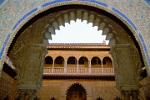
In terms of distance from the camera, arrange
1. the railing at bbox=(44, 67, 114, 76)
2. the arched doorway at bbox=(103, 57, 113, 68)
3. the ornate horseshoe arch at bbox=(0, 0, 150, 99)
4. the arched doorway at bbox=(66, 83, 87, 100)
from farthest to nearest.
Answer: the arched doorway at bbox=(103, 57, 113, 68)
the arched doorway at bbox=(66, 83, 87, 100)
the railing at bbox=(44, 67, 114, 76)
the ornate horseshoe arch at bbox=(0, 0, 150, 99)

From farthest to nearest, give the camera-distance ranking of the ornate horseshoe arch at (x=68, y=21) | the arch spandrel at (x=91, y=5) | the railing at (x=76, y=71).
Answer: the railing at (x=76, y=71)
the ornate horseshoe arch at (x=68, y=21)
the arch spandrel at (x=91, y=5)

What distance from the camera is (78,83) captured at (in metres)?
14.8

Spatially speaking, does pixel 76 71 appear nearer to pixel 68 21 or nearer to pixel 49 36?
pixel 49 36

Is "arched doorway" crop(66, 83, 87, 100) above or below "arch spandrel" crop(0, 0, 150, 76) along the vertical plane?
below

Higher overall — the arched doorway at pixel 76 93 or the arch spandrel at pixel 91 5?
the arch spandrel at pixel 91 5

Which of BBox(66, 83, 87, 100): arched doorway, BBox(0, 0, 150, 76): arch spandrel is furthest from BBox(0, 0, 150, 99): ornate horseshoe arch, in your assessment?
BBox(66, 83, 87, 100): arched doorway

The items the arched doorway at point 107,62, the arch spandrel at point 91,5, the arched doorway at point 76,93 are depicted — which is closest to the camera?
the arch spandrel at point 91,5

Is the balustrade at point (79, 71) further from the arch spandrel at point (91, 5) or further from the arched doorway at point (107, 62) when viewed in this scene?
the arch spandrel at point (91, 5)

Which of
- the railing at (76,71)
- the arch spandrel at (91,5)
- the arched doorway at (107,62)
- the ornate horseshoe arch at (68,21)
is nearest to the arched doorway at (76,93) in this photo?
the railing at (76,71)

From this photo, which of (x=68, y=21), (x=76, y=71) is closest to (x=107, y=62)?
(x=76, y=71)

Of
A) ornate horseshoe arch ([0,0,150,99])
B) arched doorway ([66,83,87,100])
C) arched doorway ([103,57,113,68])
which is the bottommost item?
arched doorway ([66,83,87,100])

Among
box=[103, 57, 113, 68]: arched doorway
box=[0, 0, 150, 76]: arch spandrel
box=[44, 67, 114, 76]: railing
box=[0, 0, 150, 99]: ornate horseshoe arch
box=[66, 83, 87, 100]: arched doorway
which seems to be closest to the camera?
box=[0, 0, 150, 76]: arch spandrel

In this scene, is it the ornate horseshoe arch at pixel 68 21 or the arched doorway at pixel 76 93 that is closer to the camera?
the ornate horseshoe arch at pixel 68 21

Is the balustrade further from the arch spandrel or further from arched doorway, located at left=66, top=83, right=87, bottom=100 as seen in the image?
the arch spandrel
